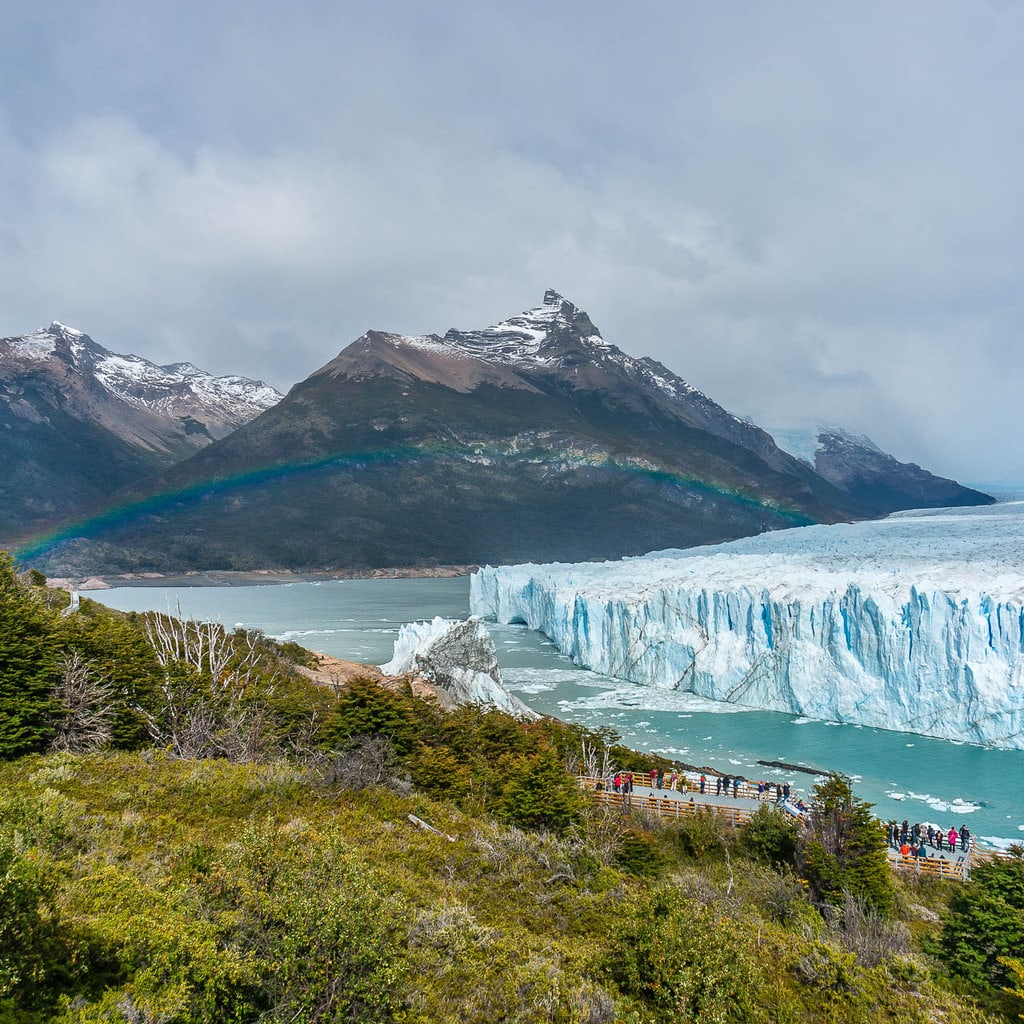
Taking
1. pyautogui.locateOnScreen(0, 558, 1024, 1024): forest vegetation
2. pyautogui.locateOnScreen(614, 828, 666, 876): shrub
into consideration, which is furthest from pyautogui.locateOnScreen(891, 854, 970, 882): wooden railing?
pyautogui.locateOnScreen(614, 828, 666, 876): shrub

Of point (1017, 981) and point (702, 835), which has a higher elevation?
point (1017, 981)

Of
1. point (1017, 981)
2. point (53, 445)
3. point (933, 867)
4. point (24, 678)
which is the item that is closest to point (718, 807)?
point (933, 867)

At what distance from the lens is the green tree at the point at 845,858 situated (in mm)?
10234

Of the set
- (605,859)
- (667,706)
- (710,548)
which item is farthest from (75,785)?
(710,548)

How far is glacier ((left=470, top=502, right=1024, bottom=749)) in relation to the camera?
23.8 meters

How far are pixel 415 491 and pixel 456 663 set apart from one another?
335 ft

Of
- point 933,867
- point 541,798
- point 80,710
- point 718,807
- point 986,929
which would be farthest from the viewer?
point 718,807

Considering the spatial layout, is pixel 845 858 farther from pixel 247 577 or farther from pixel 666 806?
pixel 247 577

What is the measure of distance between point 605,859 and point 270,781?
5621 millimetres

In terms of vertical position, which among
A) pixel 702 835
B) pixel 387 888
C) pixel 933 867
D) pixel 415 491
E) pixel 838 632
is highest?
pixel 415 491

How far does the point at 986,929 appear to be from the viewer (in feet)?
26.6

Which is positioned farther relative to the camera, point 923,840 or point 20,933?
point 923,840

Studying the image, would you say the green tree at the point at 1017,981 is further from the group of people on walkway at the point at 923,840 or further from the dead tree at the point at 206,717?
the dead tree at the point at 206,717

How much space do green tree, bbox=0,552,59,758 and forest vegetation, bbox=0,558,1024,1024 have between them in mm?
48
